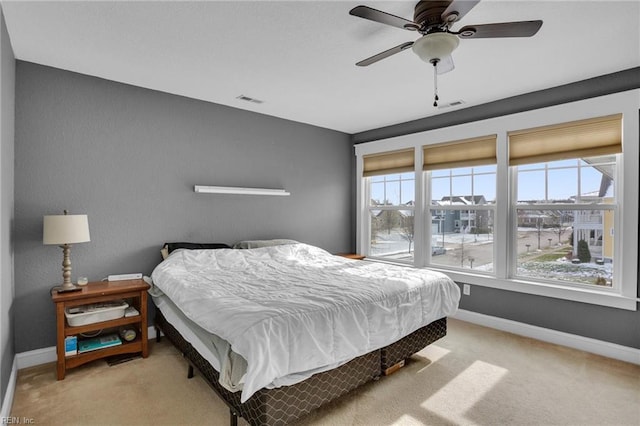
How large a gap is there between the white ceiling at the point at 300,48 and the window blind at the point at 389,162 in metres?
1.08

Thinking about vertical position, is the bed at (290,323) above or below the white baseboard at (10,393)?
above

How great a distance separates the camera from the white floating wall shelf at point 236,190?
3633 millimetres

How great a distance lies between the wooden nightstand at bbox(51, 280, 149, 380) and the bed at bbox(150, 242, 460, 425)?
6.8 inches

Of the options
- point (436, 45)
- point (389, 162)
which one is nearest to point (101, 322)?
point (436, 45)

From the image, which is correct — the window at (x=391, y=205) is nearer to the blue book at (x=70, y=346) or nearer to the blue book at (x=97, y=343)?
the blue book at (x=97, y=343)

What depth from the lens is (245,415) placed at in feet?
5.96

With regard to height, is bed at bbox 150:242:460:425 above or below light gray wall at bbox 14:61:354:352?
below

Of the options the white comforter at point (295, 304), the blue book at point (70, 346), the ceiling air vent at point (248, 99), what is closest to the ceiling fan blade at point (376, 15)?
the white comforter at point (295, 304)

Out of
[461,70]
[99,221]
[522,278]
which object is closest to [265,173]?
[99,221]

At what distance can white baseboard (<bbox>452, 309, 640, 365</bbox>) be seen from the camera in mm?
2885

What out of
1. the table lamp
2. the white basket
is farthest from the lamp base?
the white basket

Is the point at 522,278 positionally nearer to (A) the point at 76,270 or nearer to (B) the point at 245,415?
(B) the point at 245,415

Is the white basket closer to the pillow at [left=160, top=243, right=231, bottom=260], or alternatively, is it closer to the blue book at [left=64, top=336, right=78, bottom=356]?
the blue book at [left=64, top=336, right=78, bottom=356]

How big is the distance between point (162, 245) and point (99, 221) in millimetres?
Result: 601
